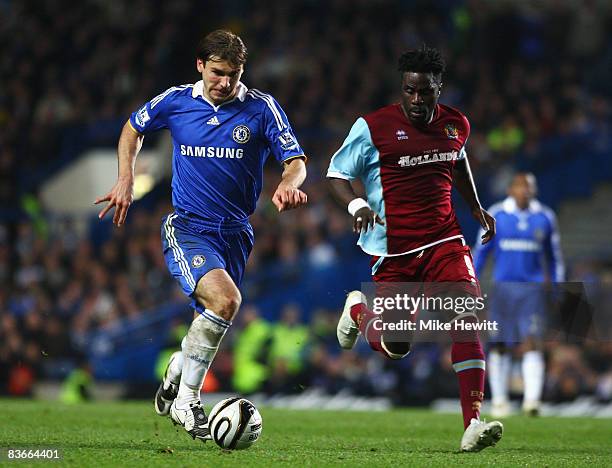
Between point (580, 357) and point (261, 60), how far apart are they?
9.47 meters

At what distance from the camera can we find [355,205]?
716cm

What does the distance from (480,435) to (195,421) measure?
1664mm

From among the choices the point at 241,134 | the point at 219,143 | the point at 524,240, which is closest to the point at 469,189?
the point at 241,134

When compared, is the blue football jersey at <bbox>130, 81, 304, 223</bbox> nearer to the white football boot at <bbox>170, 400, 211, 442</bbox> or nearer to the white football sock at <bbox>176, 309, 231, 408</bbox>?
the white football sock at <bbox>176, 309, 231, 408</bbox>

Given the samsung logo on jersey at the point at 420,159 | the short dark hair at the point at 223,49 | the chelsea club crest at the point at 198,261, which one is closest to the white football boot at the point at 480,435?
the samsung logo on jersey at the point at 420,159

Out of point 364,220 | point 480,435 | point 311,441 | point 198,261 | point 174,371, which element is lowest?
point 311,441

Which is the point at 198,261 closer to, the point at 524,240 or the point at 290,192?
the point at 290,192

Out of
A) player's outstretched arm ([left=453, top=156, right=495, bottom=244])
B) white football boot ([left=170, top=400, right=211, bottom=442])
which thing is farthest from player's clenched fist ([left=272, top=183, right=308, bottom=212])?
player's outstretched arm ([left=453, top=156, right=495, bottom=244])

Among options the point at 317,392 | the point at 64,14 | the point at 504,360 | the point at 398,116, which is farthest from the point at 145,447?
the point at 64,14

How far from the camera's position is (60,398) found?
53.2 feet

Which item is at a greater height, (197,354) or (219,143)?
(219,143)

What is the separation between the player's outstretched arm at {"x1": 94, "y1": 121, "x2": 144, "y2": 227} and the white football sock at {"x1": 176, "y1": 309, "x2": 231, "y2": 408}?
0.77 m

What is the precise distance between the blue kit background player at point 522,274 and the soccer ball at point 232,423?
5.76 metres

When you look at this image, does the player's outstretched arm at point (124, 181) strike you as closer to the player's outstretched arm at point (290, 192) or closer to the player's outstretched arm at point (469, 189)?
the player's outstretched arm at point (290, 192)
